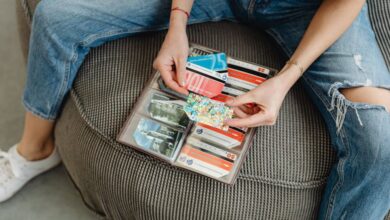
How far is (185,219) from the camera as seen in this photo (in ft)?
3.15

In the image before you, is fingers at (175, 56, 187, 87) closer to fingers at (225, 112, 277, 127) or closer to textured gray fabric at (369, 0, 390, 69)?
fingers at (225, 112, 277, 127)

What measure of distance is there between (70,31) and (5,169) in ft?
1.65

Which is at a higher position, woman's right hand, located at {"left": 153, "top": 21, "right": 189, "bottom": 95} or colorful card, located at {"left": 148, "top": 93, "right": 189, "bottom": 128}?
woman's right hand, located at {"left": 153, "top": 21, "right": 189, "bottom": 95}

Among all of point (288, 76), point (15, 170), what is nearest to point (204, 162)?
point (288, 76)

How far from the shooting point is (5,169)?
1245 millimetres

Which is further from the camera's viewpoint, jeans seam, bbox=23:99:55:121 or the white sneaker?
the white sneaker

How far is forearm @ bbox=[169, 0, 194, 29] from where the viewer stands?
99 centimetres

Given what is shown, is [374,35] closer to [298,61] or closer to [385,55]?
[385,55]

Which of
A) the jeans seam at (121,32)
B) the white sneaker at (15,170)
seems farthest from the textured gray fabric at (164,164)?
the white sneaker at (15,170)

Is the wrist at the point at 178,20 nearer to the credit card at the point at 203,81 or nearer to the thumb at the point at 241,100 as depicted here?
the credit card at the point at 203,81

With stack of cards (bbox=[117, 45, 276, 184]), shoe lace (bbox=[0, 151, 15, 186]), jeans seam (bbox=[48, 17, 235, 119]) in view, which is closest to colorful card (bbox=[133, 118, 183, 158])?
stack of cards (bbox=[117, 45, 276, 184])

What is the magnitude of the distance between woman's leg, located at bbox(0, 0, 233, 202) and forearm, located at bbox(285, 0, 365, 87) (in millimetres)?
249

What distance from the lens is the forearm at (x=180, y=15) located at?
99 centimetres

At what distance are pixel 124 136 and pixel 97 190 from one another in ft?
0.59
